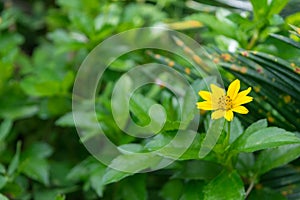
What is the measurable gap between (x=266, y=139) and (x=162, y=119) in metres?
0.18

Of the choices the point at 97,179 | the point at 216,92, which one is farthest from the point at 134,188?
the point at 216,92

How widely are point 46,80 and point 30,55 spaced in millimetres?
554

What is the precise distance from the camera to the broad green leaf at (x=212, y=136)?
2.21ft

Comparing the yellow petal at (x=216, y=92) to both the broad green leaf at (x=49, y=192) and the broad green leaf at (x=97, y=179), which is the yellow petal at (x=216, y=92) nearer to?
the broad green leaf at (x=97, y=179)

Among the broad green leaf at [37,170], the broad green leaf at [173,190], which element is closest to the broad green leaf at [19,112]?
the broad green leaf at [37,170]

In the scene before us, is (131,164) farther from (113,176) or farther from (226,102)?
(226,102)

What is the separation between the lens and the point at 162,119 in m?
0.75

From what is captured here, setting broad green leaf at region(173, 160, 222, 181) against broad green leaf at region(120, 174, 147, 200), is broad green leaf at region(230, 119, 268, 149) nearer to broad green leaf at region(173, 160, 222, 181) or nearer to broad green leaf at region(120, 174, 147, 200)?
broad green leaf at region(173, 160, 222, 181)

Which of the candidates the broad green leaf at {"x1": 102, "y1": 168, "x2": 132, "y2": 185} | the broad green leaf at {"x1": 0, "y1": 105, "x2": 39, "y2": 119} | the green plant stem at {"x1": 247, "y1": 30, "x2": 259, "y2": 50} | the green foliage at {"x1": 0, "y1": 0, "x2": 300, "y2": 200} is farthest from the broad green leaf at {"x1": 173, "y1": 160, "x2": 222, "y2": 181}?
the broad green leaf at {"x1": 0, "y1": 105, "x2": 39, "y2": 119}

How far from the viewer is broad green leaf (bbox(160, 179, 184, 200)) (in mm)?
862

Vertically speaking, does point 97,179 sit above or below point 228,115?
below

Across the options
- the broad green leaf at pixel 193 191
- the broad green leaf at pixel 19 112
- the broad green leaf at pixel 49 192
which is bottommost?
the broad green leaf at pixel 49 192

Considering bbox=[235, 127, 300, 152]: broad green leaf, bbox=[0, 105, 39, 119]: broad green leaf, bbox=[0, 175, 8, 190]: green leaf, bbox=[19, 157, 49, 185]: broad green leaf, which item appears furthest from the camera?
bbox=[0, 105, 39, 119]: broad green leaf

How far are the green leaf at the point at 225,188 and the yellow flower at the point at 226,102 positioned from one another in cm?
12
